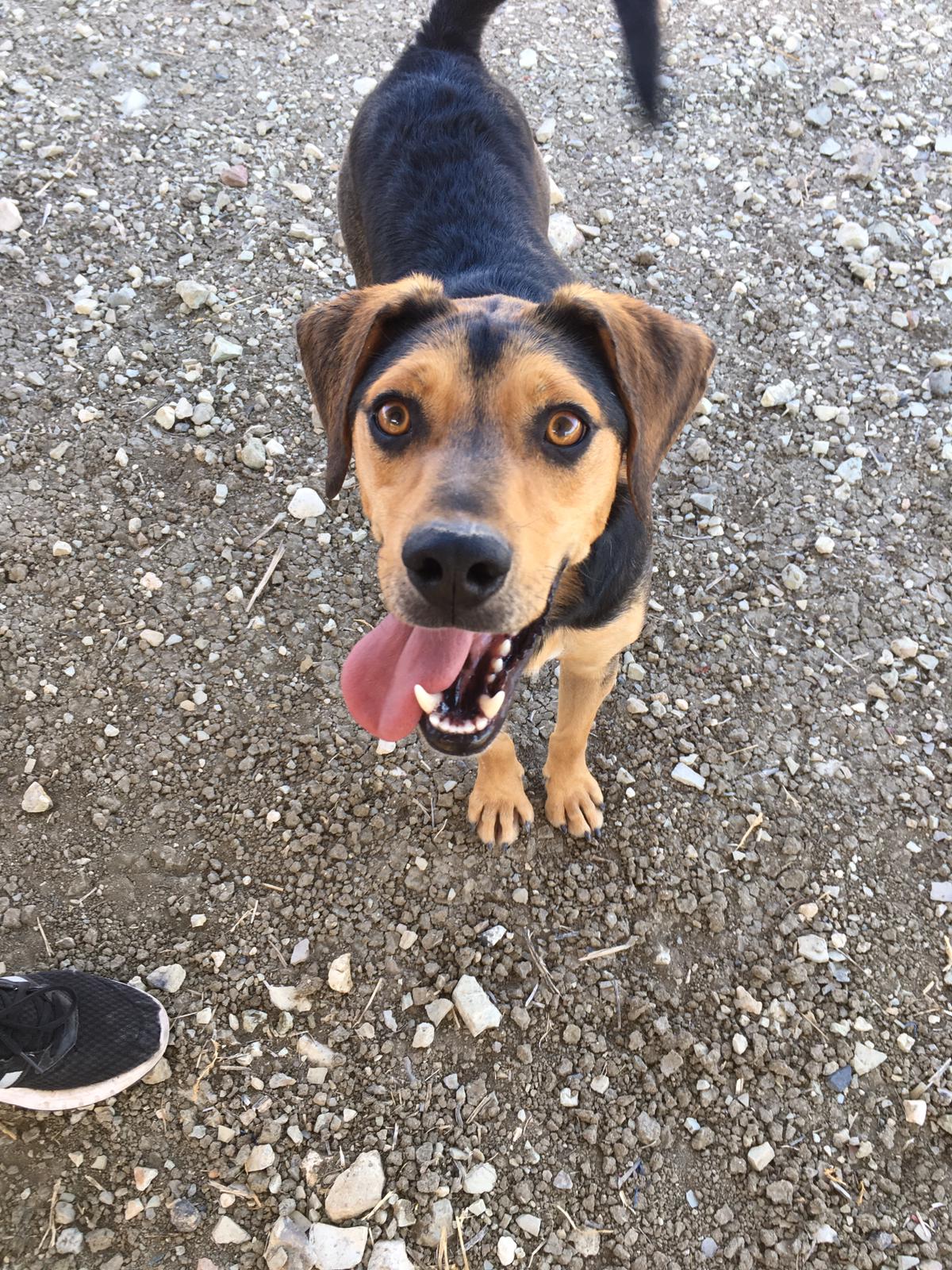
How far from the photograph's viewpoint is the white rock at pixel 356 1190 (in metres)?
2.96

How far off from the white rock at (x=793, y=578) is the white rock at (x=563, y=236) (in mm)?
2504

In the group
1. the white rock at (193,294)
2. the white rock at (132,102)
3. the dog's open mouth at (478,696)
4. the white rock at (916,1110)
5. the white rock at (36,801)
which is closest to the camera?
A: the dog's open mouth at (478,696)

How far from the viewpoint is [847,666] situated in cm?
427

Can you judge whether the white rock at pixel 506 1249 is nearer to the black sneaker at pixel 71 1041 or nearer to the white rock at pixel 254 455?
the black sneaker at pixel 71 1041

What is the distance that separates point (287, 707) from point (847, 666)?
2.64 metres

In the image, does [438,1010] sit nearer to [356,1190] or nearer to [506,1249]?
[356,1190]

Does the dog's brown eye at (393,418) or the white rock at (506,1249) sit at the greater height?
the dog's brown eye at (393,418)

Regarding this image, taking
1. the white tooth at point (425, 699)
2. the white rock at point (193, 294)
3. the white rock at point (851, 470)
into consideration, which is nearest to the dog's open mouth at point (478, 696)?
the white tooth at point (425, 699)

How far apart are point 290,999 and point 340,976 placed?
0.20 metres

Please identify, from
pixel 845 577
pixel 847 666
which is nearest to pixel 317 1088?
pixel 847 666

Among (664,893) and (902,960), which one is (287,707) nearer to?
(664,893)

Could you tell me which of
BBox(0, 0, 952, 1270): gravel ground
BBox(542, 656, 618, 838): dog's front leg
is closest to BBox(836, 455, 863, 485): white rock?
BBox(0, 0, 952, 1270): gravel ground

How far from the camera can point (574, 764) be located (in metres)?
3.72

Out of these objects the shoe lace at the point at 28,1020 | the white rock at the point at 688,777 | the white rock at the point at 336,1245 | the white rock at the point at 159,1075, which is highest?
the white rock at the point at 688,777
